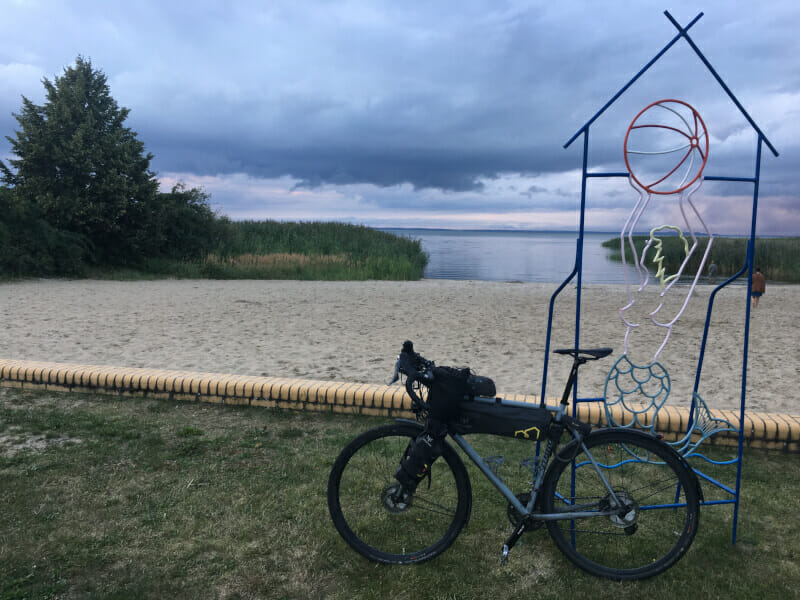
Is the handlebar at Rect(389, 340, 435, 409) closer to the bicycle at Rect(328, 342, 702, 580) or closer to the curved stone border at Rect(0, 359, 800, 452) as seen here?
the bicycle at Rect(328, 342, 702, 580)

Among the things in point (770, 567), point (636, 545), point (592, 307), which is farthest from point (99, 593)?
point (592, 307)

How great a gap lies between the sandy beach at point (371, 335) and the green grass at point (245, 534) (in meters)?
2.03

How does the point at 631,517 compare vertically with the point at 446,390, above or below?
below

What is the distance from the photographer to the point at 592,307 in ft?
42.9

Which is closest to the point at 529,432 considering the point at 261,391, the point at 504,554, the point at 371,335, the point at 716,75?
the point at 504,554

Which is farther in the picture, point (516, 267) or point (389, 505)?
point (516, 267)

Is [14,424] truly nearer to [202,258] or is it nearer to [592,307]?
[592,307]

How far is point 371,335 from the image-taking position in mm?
8727

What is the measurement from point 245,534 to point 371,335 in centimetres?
578

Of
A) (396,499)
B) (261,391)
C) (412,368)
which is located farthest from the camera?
(261,391)

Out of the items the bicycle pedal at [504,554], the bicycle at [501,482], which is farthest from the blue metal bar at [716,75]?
the bicycle pedal at [504,554]

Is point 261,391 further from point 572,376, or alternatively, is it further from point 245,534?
point 572,376

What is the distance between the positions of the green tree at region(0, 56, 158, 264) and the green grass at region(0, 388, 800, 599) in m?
16.7

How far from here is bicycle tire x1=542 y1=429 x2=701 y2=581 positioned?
8.71ft
